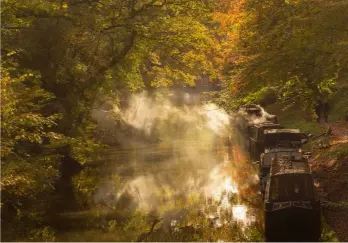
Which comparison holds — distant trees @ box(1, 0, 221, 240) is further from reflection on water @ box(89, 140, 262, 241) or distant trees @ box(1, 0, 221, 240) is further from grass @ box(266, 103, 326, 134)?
grass @ box(266, 103, 326, 134)

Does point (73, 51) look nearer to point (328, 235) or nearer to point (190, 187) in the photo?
point (190, 187)

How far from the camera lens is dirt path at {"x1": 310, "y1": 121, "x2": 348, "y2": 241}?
53.1ft

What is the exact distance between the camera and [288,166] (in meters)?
17.3

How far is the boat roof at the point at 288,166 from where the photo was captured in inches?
640

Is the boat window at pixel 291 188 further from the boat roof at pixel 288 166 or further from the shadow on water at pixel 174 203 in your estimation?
the shadow on water at pixel 174 203

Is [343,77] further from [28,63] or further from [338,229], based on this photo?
[28,63]

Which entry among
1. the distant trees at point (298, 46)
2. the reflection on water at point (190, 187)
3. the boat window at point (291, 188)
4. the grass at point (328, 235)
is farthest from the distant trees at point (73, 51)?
the grass at point (328, 235)

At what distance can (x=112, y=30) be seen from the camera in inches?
1073

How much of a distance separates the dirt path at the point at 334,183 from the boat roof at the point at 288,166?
1.88 m

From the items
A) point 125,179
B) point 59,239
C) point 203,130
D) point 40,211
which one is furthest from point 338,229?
point 203,130

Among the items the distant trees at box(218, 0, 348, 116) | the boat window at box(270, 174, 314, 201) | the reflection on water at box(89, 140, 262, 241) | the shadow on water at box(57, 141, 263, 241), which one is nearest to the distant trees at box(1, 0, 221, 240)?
the shadow on water at box(57, 141, 263, 241)

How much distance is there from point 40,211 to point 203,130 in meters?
29.0

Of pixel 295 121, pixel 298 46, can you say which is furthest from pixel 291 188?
pixel 295 121

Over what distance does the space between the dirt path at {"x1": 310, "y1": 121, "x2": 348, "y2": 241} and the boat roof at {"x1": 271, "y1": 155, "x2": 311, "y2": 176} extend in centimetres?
188
